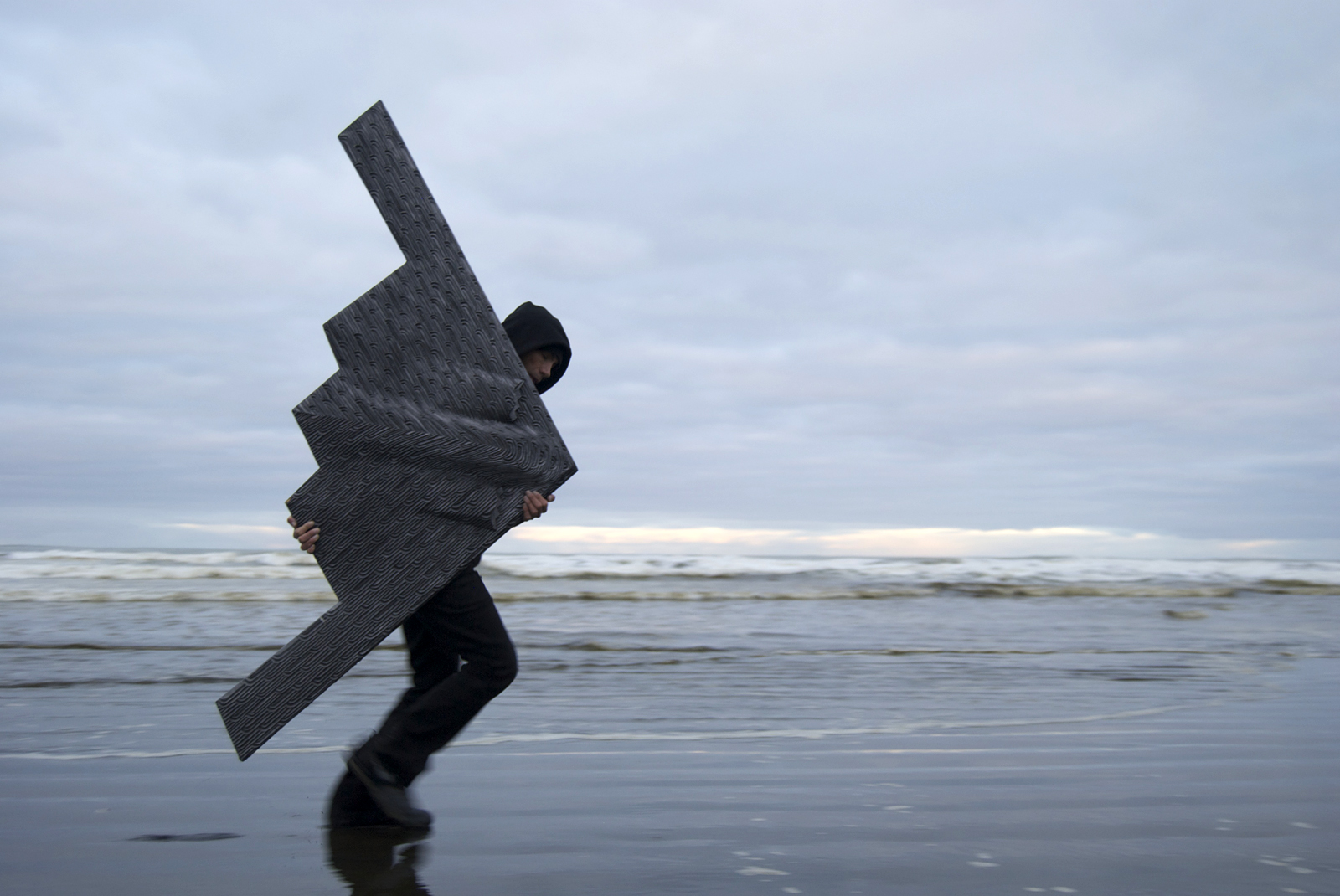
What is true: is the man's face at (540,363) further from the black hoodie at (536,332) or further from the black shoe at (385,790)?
the black shoe at (385,790)

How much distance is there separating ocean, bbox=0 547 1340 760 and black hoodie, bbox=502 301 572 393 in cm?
237

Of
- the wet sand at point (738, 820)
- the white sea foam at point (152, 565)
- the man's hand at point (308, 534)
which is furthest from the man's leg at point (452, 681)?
the white sea foam at point (152, 565)

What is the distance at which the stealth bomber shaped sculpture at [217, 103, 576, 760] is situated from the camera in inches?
117

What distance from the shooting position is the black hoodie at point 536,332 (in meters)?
3.29

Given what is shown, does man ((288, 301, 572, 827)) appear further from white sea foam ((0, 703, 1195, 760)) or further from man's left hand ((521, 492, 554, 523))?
white sea foam ((0, 703, 1195, 760))

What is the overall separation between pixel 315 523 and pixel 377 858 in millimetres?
952

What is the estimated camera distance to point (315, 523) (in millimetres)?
3031

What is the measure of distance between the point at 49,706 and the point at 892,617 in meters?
9.26

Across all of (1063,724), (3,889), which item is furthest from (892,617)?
(3,889)

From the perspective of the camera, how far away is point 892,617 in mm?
12797

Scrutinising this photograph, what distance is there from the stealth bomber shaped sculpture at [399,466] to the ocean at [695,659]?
6.70 ft

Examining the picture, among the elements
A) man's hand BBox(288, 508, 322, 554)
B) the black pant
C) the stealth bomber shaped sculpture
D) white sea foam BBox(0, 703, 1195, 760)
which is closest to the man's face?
the stealth bomber shaped sculpture

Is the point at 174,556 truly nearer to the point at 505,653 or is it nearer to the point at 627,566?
the point at 627,566

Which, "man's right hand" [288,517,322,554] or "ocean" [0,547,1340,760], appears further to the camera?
"ocean" [0,547,1340,760]
